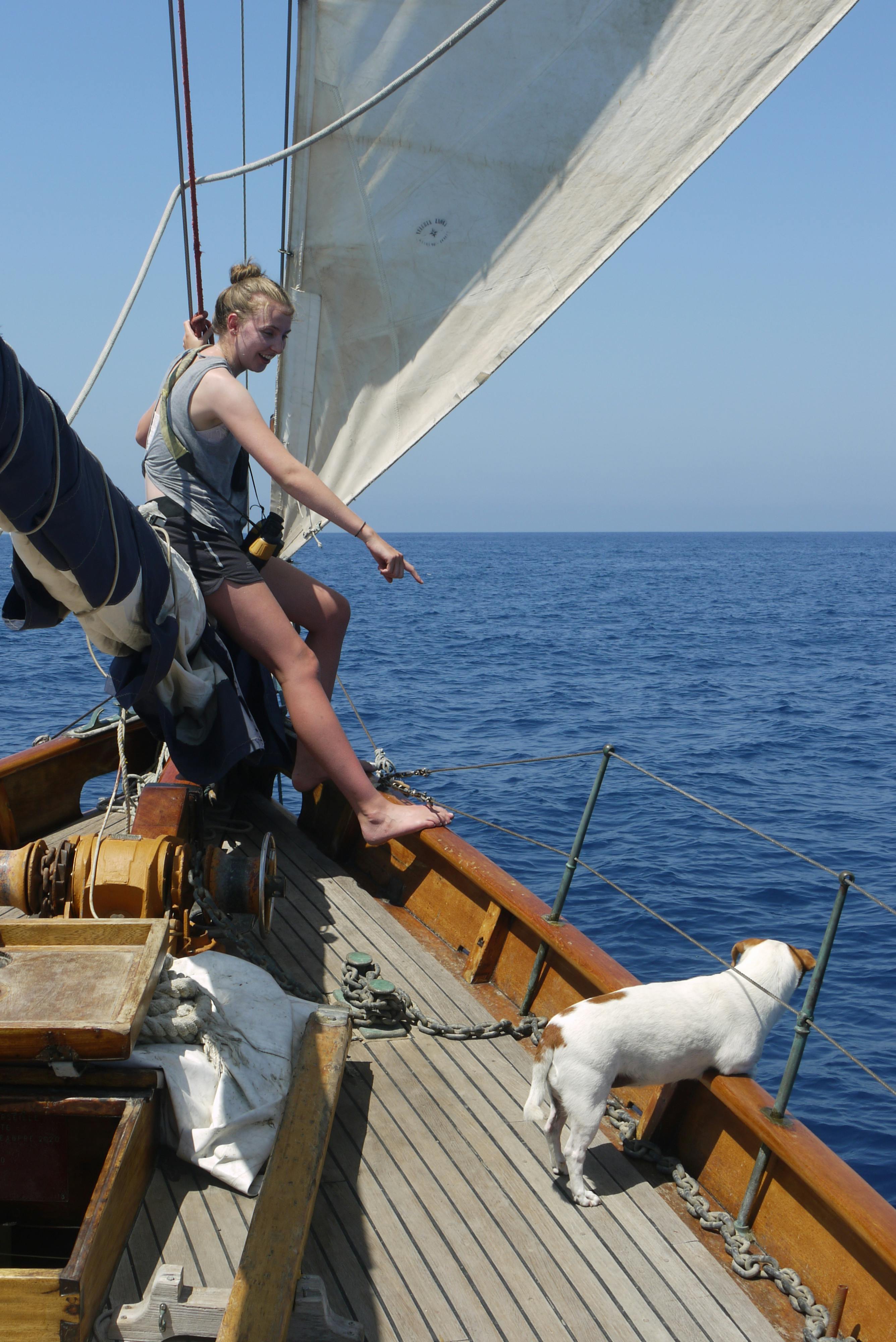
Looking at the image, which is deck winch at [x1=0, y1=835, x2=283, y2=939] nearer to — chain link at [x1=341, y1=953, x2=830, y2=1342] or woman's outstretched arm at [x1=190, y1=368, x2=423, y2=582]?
chain link at [x1=341, y1=953, x2=830, y2=1342]

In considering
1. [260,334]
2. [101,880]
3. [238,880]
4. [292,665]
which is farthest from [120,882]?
[260,334]

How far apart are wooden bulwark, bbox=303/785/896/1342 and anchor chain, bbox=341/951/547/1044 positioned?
12cm

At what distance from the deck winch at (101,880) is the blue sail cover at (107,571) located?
1.52 ft

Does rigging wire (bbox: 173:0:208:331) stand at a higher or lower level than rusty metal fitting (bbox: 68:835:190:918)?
higher

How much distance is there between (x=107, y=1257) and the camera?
2283mm

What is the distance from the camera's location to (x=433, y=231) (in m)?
4.83

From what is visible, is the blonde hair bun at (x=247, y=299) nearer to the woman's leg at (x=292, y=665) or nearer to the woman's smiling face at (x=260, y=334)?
the woman's smiling face at (x=260, y=334)

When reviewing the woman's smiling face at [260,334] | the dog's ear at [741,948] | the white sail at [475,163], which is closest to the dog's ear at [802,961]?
the dog's ear at [741,948]

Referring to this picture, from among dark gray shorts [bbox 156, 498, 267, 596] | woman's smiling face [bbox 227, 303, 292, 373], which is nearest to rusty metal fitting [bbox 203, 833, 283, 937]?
dark gray shorts [bbox 156, 498, 267, 596]

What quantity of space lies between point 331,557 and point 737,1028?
95260mm

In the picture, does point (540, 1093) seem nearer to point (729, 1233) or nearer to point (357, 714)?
point (729, 1233)

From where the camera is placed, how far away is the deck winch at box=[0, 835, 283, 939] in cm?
336

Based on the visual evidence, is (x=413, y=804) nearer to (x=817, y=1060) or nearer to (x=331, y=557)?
(x=817, y=1060)

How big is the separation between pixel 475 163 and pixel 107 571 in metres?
3.04
